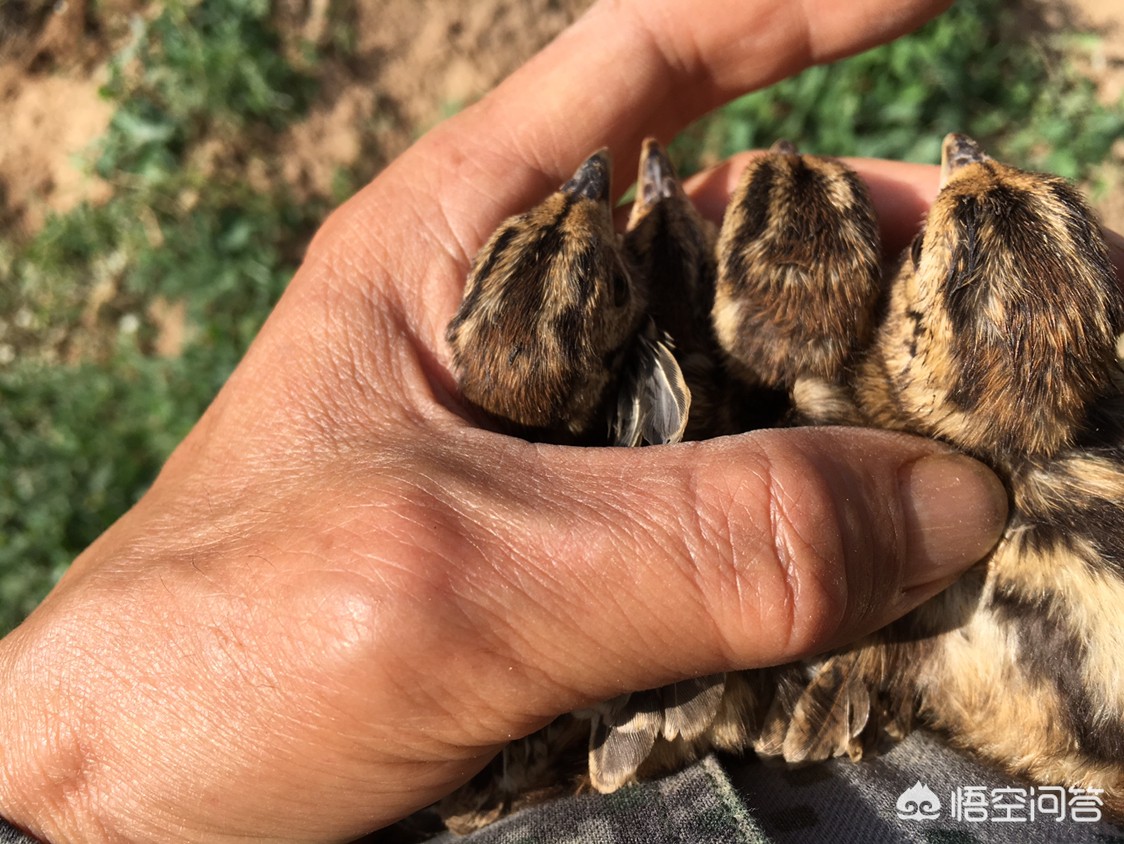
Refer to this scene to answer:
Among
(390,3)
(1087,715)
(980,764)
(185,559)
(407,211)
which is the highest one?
(390,3)

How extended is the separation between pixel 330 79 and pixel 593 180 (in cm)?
353

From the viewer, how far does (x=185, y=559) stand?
322 centimetres

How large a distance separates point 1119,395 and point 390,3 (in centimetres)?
540

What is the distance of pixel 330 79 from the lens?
269 inches

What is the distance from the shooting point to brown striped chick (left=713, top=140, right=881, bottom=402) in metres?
3.66

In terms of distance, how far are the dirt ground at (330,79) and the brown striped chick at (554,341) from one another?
3.42m

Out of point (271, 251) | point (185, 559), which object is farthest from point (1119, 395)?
point (271, 251)

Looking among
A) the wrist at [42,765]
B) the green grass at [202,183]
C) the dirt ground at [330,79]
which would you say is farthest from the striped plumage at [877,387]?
the dirt ground at [330,79]

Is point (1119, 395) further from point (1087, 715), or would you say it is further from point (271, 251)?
point (271, 251)

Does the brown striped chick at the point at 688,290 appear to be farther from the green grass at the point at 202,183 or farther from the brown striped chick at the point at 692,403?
the green grass at the point at 202,183

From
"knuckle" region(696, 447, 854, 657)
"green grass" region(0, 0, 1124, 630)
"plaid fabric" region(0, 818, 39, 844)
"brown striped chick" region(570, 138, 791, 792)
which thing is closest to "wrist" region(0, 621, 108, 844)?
"plaid fabric" region(0, 818, 39, 844)

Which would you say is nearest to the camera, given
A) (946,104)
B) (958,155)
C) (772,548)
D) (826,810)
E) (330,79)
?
(772,548)

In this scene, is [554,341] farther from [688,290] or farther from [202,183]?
[202,183]

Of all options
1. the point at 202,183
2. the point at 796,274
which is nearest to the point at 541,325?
the point at 796,274
